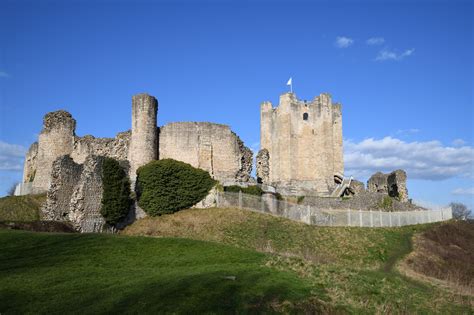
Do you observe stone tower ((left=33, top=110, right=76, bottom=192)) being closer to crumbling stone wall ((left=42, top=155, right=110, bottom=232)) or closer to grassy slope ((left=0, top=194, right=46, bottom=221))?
grassy slope ((left=0, top=194, right=46, bottom=221))

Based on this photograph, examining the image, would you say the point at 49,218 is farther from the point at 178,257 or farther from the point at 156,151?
the point at 178,257

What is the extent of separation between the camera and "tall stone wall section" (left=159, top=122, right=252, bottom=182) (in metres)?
42.8

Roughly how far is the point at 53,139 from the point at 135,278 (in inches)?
1100

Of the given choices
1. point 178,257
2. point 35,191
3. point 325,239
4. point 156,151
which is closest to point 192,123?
point 156,151

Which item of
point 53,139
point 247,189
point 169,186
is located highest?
point 53,139

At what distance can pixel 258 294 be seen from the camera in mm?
13555

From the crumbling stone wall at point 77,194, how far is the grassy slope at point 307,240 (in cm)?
261

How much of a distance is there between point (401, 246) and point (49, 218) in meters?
21.8

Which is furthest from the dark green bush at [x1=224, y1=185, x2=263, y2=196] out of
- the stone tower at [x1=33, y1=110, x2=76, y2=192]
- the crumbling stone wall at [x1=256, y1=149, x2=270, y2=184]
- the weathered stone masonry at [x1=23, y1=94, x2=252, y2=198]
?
the stone tower at [x1=33, y1=110, x2=76, y2=192]

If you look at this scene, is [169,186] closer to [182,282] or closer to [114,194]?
[114,194]

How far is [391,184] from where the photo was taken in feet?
165

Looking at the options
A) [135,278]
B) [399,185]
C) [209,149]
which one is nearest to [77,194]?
[209,149]

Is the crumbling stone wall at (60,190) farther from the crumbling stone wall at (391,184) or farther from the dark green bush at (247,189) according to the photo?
the crumbling stone wall at (391,184)

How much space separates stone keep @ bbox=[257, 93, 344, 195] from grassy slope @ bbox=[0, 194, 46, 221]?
85.1ft
